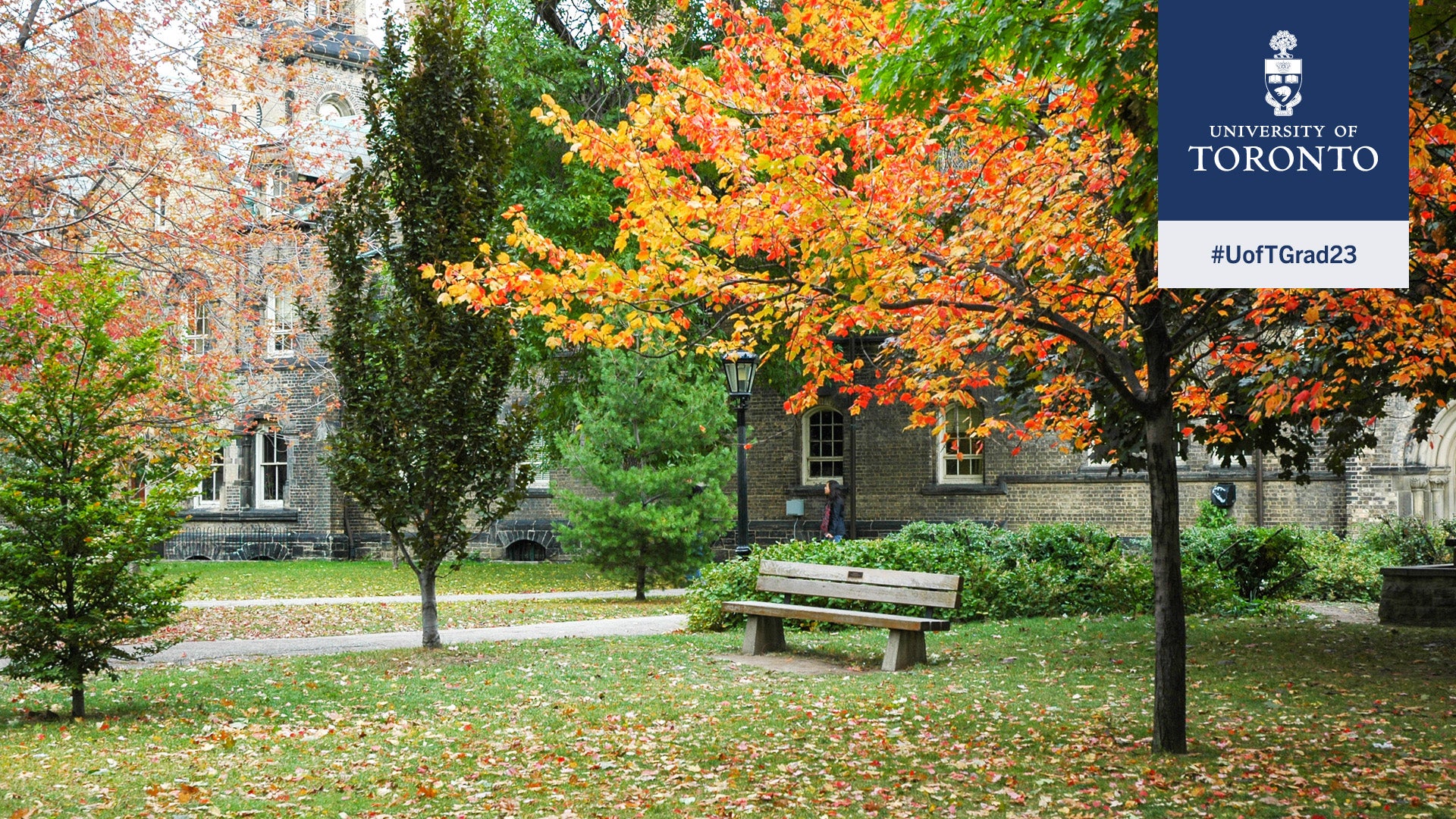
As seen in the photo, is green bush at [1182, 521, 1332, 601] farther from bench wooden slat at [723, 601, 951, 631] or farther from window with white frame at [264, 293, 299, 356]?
window with white frame at [264, 293, 299, 356]

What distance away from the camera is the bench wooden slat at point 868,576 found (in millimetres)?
10523

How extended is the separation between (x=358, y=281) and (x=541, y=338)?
35.0 feet

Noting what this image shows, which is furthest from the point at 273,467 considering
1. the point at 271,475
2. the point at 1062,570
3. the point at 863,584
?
the point at 863,584

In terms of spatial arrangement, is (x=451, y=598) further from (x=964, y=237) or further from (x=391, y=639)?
(x=964, y=237)

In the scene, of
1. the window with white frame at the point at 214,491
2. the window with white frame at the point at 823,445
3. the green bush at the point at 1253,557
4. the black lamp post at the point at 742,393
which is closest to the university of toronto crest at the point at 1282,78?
the black lamp post at the point at 742,393

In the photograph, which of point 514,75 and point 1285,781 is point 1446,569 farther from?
point 514,75

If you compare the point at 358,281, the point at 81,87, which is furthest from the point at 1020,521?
the point at 81,87

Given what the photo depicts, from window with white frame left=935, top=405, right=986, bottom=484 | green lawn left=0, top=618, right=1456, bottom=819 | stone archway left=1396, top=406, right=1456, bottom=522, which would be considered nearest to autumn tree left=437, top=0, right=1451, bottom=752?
green lawn left=0, top=618, right=1456, bottom=819

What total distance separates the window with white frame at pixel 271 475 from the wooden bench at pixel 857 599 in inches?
984

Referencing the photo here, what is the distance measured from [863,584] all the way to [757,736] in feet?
12.4

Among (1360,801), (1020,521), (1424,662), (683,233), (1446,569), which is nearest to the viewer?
(1360,801)

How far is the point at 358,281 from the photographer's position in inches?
453

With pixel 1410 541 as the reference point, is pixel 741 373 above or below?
above

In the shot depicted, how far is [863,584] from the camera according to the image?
1131 centimetres
